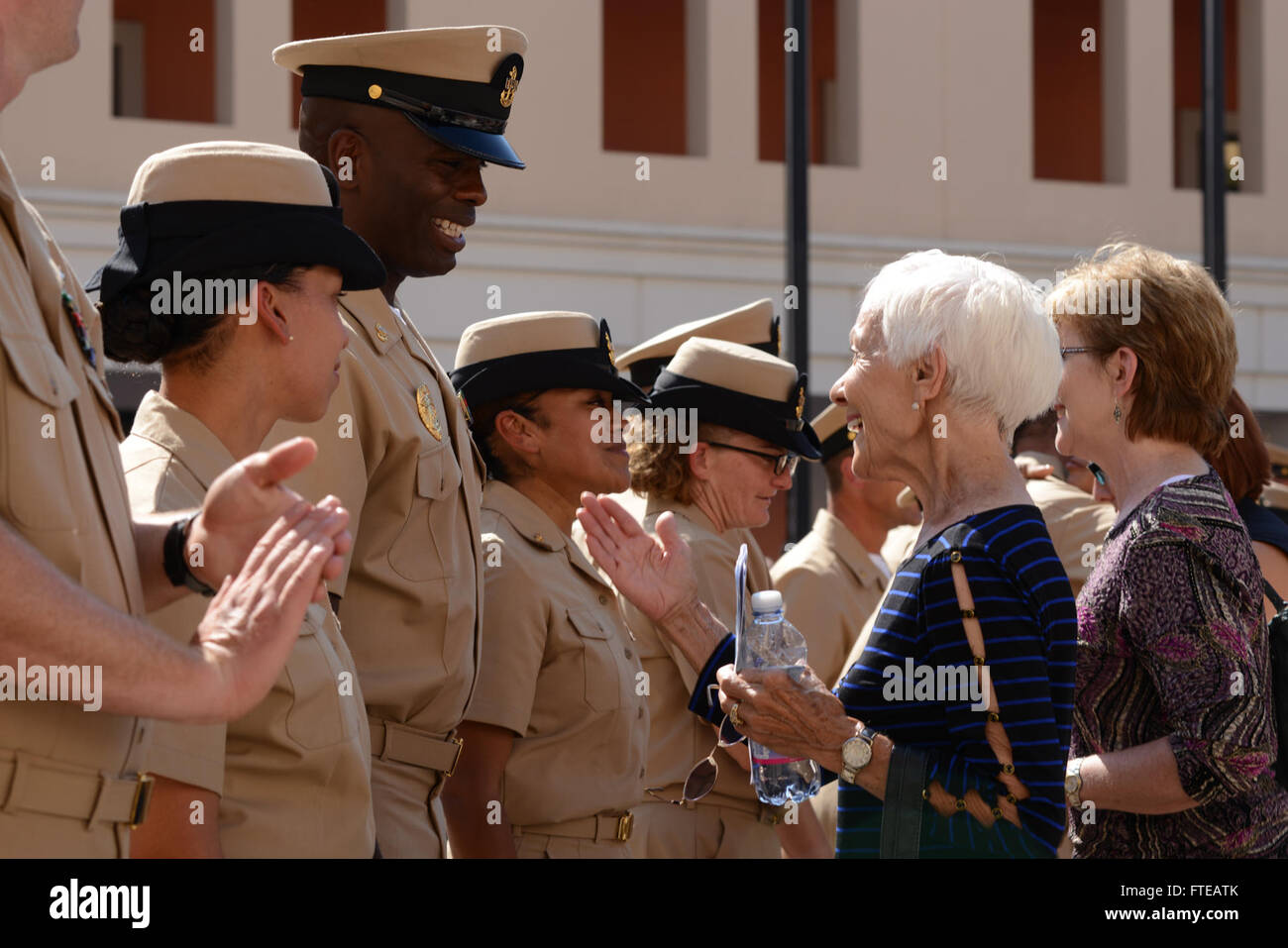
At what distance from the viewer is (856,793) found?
287 centimetres

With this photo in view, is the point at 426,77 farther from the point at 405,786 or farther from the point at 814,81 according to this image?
the point at 814,81

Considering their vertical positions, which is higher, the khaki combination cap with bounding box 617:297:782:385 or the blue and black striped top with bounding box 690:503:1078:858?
the khaki combination cap with bounding box 617:297:782:385

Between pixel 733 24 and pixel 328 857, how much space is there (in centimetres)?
1165

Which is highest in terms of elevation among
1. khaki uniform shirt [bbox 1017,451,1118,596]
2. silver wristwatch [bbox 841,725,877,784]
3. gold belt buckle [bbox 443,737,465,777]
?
khaki uniform shirt [bbox 1017,451,1118,596]

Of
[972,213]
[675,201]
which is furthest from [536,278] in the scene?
[972,213]

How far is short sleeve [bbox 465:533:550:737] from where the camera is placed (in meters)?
3.39

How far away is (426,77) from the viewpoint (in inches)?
133

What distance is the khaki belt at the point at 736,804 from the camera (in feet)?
13.7

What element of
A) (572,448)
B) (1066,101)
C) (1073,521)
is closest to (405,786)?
(572,448)

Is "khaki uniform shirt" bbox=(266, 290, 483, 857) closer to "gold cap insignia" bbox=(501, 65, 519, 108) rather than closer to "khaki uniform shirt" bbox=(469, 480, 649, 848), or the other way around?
"khaki uniform shirt" bbox=(469, 480, 649, 848)

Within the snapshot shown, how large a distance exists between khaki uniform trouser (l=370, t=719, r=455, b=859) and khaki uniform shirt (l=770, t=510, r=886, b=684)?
2.14m

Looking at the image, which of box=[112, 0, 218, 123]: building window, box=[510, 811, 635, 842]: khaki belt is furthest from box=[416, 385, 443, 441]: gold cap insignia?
box=[112, 0, 218, 123]: building window

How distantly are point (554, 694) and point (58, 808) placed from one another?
1.60 m
